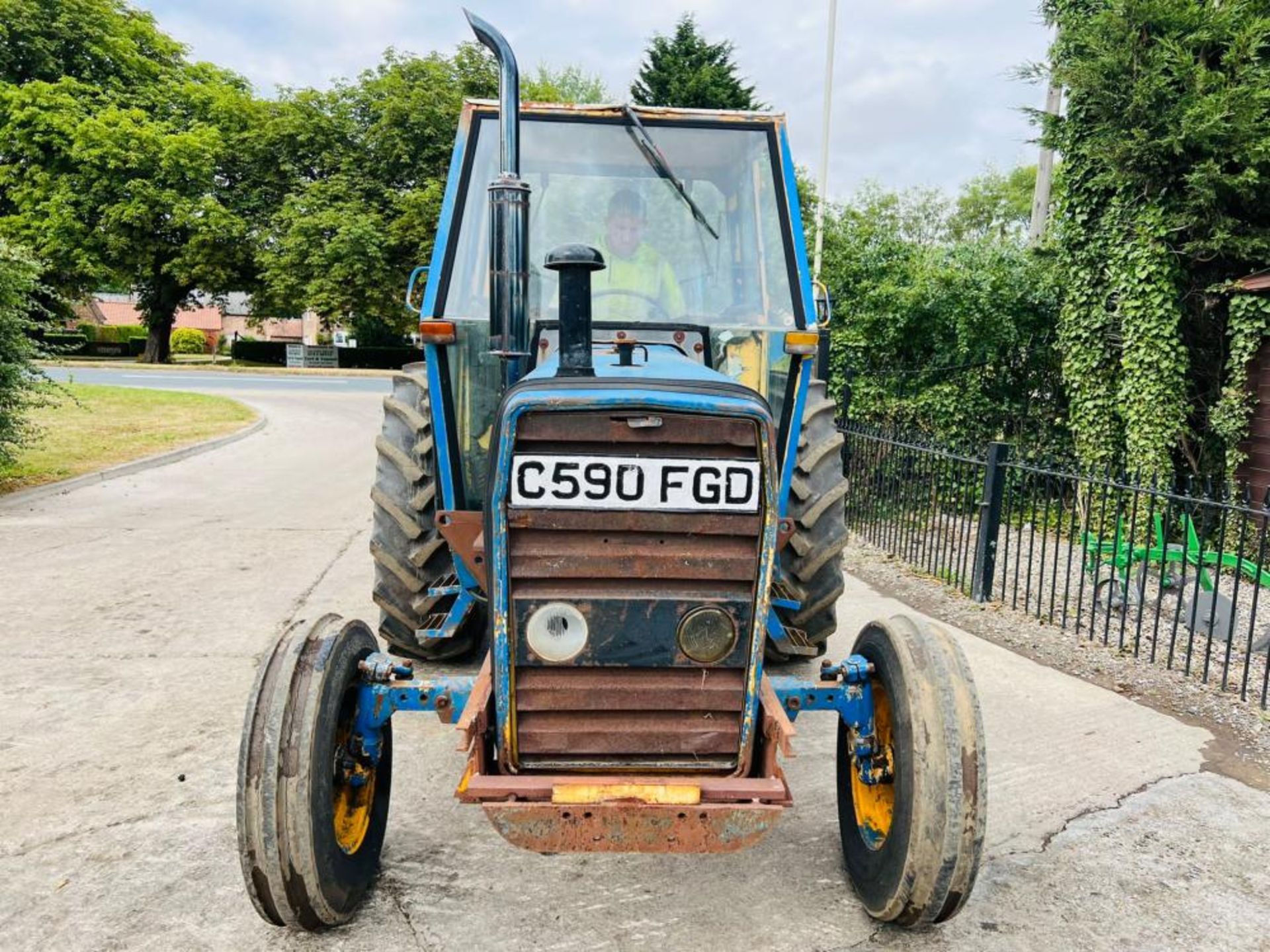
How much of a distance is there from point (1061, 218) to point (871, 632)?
8.97 meters

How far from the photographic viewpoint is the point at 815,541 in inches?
169

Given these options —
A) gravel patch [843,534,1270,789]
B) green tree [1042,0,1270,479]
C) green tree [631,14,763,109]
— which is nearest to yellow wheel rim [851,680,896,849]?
gravel patch [843,534,1270,789]

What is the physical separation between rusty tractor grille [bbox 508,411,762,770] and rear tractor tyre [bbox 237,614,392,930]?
545 millimetres

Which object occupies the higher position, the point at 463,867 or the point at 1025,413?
the point at 1025,413

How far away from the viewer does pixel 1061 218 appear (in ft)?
33.3

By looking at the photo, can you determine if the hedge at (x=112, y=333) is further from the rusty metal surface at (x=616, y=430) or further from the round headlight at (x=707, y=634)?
the round headlight at (x=707, y=634)

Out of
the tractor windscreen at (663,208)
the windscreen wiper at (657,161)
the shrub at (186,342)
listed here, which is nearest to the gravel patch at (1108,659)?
the tractor windscreen at (663,208)

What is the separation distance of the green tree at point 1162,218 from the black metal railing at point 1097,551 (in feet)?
2.48

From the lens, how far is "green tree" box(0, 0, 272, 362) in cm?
3064

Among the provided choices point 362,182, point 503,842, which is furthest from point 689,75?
point 503,842

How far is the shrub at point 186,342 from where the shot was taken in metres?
49.8

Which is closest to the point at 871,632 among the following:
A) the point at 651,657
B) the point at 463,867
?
the point at 651,657

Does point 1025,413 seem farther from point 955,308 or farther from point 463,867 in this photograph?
point 463,867

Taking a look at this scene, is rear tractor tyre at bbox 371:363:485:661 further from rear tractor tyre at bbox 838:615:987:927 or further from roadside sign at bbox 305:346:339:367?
roadside sign at bbox 305:346:339:367
